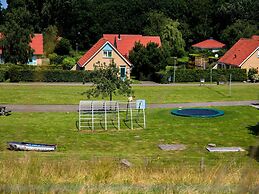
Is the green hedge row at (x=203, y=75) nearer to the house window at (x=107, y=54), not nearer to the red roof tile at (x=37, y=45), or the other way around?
the house window at (x=107, y=54)

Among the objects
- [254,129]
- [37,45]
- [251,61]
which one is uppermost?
[37,45]

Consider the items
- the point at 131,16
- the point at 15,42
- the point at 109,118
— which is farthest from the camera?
the point at 131,16

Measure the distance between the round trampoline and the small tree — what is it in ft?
13.3

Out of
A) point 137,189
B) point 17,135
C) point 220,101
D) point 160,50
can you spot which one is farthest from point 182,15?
point 137,189

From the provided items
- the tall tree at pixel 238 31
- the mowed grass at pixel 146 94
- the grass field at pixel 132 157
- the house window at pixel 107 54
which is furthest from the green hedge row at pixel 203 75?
the tall tree at pixel 238 31

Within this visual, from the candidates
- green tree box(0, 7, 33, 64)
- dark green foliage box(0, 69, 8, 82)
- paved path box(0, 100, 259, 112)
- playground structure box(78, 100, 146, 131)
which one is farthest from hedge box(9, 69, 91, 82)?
playground structure box(78, 100, 146, 131)

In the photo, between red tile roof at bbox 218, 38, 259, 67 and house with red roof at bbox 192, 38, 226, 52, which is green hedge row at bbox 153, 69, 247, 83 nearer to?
red tile roof at bbox 218, 38, 259, 67

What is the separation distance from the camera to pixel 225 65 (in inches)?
2295

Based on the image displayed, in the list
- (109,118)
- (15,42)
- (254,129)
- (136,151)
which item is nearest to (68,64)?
(15,42)

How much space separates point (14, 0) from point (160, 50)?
120 ft

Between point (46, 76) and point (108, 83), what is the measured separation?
22.3 meters

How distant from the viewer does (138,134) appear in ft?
78.9

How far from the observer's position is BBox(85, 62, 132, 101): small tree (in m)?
28.4

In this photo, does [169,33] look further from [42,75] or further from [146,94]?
[146,94]
